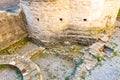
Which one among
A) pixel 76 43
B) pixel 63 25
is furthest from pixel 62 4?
pixel 76 43

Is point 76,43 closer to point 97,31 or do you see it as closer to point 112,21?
point 97,31

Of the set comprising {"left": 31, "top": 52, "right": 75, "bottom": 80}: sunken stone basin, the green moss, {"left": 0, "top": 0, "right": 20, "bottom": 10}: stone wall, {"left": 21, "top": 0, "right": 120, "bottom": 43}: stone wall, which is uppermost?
{"left": 21, "top": 0, "right": 120, "bottom": 43}: stone wall

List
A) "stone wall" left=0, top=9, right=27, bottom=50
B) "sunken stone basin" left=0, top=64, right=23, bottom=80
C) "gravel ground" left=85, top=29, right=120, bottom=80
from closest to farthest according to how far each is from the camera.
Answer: "gravel ground" left=85, top=29, right=120, bottom=80 < "sunken stone basin" left=0, top=64, right=23, bottom=80 < "stone wall" left=0, top=9, right=27, bottom=50

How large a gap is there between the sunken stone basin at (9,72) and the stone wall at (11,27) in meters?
1.96

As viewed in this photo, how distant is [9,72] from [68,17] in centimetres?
417

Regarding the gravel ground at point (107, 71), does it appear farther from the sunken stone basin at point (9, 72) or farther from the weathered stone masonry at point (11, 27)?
the weathered stone masonry at point (11, 27)

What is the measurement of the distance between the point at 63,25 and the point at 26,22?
2.29 m

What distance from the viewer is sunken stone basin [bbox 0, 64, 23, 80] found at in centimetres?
910

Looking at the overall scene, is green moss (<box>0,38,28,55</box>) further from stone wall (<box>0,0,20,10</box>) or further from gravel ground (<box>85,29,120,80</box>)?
stone wall (<box>0,0,20,10</box>)

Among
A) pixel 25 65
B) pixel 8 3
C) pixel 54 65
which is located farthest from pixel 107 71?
pixel 8 3

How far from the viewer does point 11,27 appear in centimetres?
1147

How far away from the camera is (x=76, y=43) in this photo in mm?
11453

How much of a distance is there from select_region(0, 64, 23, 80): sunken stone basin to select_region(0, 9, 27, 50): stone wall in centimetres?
196

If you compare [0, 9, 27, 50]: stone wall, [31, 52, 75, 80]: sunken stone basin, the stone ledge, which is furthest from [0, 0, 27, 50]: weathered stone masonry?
[31, 52, 75, 80]: sunken stone basin
